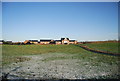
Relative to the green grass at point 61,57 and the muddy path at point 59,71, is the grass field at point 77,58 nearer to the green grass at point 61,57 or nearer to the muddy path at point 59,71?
the green grass at point 61,57

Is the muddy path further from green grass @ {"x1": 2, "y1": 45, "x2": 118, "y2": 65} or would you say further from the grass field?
green grass @ {"x1": 2, "y1": 45, "x2": 118, "y2": 65}

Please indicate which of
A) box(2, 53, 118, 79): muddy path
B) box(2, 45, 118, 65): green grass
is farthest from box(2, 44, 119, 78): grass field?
box(2, 53, 118, 79): muddy path

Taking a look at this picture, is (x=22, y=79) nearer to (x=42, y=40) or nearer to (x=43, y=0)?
(x=43, y=0)

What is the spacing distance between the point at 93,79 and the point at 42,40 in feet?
370

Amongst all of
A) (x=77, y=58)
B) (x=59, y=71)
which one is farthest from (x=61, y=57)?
(x=59, y=71)

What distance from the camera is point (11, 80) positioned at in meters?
7.78

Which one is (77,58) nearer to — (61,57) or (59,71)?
(61,57)

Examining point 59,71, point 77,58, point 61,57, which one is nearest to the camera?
point 59,71

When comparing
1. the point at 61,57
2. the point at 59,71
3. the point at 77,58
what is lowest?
the point at 61,57

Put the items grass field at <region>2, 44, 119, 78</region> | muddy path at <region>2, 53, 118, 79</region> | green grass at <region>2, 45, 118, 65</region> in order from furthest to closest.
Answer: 1. green grass at <region>2, 45, 118, 65</region>
2. grass field at <region>2, 44, 119, 78</region>
3. muddy path at <region>2, 53, 118, 79</region>

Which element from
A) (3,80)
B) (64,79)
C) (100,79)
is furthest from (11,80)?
(100,79)

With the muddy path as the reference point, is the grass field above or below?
below

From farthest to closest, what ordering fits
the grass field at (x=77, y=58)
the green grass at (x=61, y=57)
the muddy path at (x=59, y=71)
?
the green grass at (x=61, y=57)
the grass field at (x=77, y=58)
the muddy path at (x=59, y=71)

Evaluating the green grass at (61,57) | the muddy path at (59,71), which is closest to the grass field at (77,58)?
the green grass at (61,57)
